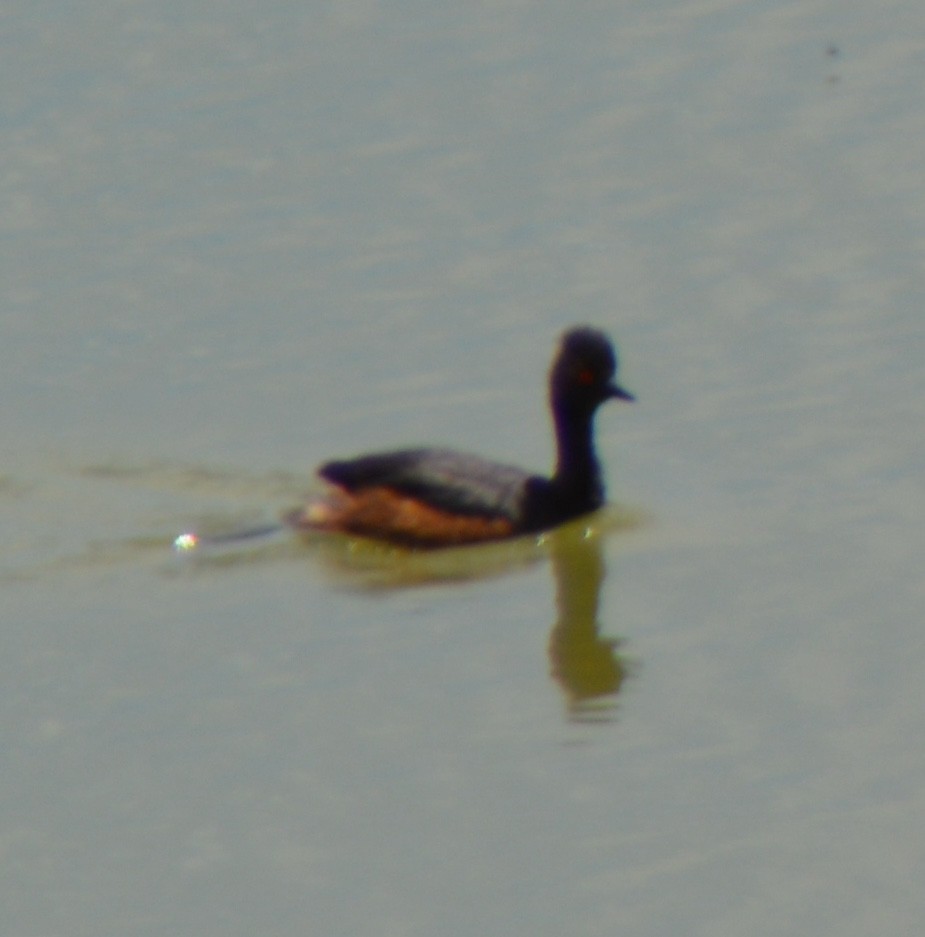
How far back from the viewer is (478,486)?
56.3ft

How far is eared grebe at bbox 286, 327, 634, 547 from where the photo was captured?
677 inches

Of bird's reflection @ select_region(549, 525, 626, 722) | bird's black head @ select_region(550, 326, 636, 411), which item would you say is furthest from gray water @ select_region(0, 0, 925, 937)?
bird's black head @ select_region(550, 326, 636, 411)

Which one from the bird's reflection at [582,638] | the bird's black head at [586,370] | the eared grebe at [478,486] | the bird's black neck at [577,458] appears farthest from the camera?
the bird's black head at [586,370]

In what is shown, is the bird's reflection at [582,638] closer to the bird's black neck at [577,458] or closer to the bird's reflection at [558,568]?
the bird's reflection at [558,568]

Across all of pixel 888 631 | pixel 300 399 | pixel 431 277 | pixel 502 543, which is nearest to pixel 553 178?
pixel 431 277

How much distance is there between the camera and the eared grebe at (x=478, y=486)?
17203 millimetres

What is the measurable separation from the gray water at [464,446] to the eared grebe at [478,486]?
0.64 feet

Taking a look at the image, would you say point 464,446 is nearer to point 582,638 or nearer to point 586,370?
point 586,370

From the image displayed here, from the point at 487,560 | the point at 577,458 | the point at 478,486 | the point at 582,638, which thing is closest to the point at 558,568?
the point at 487,560

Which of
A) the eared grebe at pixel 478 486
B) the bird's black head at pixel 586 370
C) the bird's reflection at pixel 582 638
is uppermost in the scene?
the bird's black head at pixel 586 370

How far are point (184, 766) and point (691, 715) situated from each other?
2.27 metres

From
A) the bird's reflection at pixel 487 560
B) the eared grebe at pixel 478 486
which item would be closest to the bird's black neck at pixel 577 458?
the eared grebe at pixel 478 486

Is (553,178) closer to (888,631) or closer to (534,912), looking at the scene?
(888,631)

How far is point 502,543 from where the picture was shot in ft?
57.1
